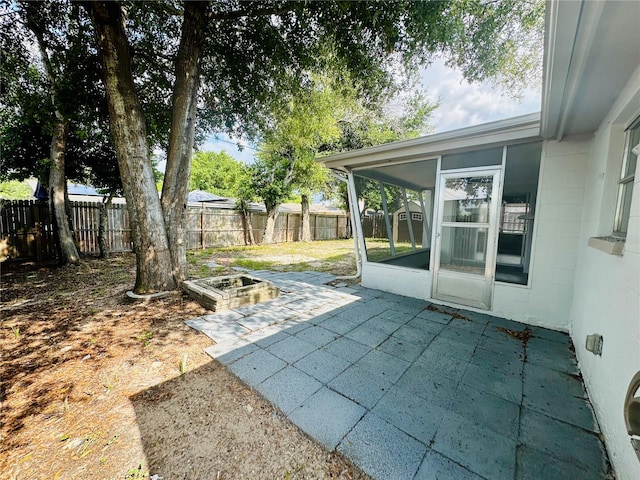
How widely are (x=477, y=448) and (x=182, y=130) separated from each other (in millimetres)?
4961

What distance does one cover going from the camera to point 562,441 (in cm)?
150

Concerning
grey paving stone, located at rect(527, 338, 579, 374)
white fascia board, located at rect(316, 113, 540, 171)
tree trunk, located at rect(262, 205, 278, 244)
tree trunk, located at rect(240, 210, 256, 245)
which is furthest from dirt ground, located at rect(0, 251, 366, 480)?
tree trunk, located at rect(262, 205, 278, 244)

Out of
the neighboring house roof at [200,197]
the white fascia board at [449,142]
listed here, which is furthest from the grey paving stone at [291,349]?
the neighboring house roof at [200,197]

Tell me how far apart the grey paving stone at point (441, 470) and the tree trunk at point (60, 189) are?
26.5ft

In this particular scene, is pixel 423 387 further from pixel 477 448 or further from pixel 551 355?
pixel 551 355

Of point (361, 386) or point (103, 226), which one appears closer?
point (361, 386)

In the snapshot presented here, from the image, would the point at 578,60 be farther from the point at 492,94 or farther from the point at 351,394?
the point at 492,94

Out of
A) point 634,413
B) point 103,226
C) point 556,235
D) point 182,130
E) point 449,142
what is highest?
point 182,130

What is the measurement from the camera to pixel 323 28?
166 inches

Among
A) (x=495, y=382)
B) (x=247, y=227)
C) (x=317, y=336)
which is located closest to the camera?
(x=495, y=382)

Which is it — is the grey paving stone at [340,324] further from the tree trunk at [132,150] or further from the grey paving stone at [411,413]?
the tree trunk at [132,150]

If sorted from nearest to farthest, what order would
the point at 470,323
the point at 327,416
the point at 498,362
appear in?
the point at 327,416 → the point at 498,362 → the point at 470,323

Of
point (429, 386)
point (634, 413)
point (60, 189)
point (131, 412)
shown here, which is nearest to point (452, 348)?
point (429, 386)

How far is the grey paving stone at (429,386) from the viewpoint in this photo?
1852 millimetres
